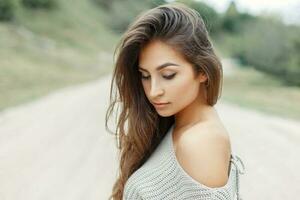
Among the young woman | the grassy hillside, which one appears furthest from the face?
the grassy hillside

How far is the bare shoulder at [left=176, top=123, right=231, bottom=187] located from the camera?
159 cm

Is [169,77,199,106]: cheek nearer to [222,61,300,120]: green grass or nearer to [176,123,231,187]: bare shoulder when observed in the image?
[176,123,231,187]: bare shoulder

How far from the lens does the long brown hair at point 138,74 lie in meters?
1.72

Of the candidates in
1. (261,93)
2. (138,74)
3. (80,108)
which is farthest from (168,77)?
(261,93)

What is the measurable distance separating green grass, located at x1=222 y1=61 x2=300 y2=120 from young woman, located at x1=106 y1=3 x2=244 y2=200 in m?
12.6

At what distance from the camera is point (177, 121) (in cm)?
187

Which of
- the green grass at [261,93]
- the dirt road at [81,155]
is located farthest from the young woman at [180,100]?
the green grass at [261,93]

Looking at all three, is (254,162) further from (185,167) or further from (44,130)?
(185,167)

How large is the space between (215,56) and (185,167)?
1.27ft

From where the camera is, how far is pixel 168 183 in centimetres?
171

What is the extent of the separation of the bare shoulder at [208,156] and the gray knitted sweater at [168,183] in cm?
2

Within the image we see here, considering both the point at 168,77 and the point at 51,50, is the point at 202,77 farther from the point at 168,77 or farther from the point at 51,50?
the point at 51,50

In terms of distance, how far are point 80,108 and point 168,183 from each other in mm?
10201

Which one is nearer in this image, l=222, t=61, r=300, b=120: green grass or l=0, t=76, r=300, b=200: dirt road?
l=0, t=76, r=300, b=200: dirt road
